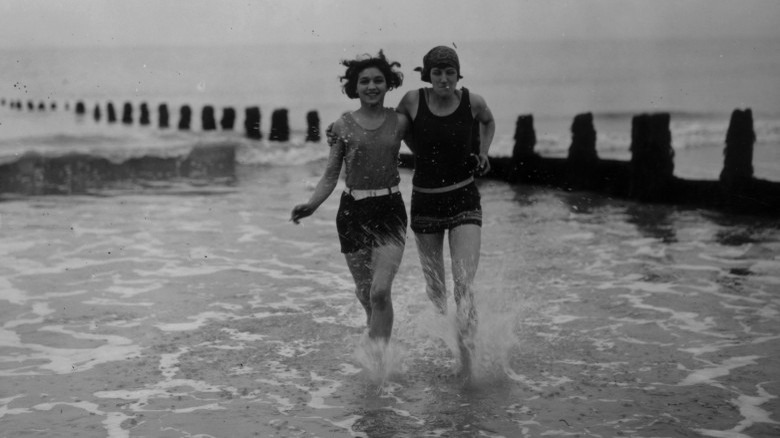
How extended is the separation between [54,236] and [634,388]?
733cm

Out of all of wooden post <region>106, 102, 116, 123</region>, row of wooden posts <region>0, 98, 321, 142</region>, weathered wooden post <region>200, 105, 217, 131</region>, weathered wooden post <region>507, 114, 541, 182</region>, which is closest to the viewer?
weathered wooden post <region>507, 114, 541, 182</region>

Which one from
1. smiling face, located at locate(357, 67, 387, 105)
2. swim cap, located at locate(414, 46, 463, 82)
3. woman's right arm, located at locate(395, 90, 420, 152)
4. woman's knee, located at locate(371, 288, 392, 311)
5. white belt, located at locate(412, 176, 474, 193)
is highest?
swim cap, located at locate(414, 46, 463, 82)

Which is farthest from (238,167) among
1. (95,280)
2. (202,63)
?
(202,63)

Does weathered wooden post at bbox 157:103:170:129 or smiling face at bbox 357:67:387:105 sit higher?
weathered wooden post at bbox 157:103:170:129

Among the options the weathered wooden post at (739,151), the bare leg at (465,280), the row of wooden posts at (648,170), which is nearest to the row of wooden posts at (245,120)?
the row of wooden posts at (648,170)

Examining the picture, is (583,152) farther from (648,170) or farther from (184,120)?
(184,120)

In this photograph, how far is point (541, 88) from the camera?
6894cm

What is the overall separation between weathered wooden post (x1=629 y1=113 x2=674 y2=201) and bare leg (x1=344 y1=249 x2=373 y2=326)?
8.04 meters

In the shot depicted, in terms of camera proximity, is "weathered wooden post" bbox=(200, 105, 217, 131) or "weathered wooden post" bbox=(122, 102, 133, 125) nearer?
"weathered wooden post" bbox=(200, 105, 217, 131)

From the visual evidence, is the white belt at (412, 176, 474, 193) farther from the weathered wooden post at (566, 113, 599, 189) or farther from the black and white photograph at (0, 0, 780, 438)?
the weathered wooden post at (566, 113, 599, 189)

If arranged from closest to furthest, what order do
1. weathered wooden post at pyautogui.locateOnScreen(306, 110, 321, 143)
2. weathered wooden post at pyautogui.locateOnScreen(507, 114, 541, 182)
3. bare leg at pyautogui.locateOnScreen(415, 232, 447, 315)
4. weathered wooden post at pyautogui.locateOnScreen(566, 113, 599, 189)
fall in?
bare leg at pyautogui.locateOnScreen(415, 232, 447, 315) < weathered wooden post at pyautogui.locateOnScreen(566, 113, 599, 189) < weathered wooden post at pyautogui.locateOnScreen(507, 114, 541, 182) < weathered wooden post at pyautogui.locateOnScreen(306, 110, 321, 143)

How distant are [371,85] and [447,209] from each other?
0.82 metres

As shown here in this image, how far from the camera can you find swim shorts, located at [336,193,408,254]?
5.31m

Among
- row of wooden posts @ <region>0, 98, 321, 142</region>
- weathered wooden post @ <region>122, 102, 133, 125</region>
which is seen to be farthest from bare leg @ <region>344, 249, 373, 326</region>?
weathered wooden post @ <region>122, 102, 133, 125</region>
